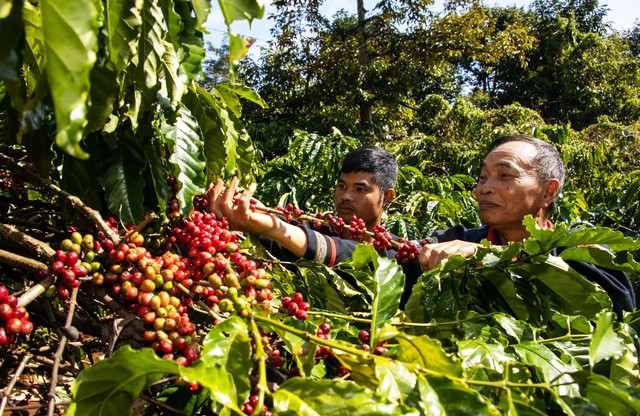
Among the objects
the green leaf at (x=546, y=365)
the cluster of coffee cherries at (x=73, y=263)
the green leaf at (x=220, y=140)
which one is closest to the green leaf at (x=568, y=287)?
the green leaf at (x=546, y=365)

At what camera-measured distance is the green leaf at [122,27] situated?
0.76m

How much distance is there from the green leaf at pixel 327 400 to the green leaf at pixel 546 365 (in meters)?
0.30

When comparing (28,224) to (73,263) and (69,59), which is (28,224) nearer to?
(73,263)

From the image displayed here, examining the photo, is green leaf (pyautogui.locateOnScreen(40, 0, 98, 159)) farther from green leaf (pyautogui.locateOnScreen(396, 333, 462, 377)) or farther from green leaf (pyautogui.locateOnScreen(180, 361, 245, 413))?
green leaf (pyautogui.locateOnScreen(396, 333, 462, 377))

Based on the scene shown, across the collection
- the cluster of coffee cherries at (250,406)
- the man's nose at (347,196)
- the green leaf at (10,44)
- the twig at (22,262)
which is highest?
the green leaf at (10,44)

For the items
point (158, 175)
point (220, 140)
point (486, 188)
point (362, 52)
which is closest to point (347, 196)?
point (486, 188)

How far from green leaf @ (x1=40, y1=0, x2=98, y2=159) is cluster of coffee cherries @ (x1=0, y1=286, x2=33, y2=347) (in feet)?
1.35

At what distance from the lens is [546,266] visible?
1162 millimetres

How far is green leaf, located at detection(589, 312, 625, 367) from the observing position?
73 cm

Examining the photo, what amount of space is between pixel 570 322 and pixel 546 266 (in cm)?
15

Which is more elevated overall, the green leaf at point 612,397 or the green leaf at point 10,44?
the green leaf at point 10,44

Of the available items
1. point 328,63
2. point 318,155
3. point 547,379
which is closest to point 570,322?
point 547,379

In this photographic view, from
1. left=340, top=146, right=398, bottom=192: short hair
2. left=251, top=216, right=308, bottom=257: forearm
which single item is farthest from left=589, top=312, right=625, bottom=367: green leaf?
left=340, top=146, right=398, bottom=192: short hair

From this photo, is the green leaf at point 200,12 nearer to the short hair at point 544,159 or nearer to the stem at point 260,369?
the stem at point 260,369
